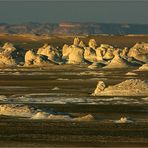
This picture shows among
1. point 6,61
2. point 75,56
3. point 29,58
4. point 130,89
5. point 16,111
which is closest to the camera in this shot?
point 16,111

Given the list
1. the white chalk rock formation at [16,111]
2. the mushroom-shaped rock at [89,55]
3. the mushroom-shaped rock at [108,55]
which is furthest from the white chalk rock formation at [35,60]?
the white chalk rock formation at [16,111]

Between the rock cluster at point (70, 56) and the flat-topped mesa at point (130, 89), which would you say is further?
the rock cluster at point (70, 56)

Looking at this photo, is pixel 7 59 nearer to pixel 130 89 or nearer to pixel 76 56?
pixel 76 56

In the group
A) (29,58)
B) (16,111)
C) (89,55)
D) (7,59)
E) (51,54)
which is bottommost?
(51,54)

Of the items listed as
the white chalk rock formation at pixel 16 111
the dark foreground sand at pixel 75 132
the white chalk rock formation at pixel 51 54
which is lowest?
the white chalk rock formation at pixel 51 54

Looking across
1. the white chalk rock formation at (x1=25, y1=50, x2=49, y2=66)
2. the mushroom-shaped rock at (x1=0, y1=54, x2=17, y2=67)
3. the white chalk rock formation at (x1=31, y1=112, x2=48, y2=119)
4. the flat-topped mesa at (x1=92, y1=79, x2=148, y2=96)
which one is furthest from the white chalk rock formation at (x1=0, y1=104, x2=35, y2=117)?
the mushroom-shaped rock at (x1=0, y1=54, x2=17, y2=67)

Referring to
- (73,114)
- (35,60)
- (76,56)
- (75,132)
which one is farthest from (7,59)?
(75,132)

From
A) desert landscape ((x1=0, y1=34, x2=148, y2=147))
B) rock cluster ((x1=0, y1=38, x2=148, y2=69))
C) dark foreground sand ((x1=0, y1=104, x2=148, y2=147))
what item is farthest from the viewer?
rock cluster ((x1=0, y1=38, x2=148, y2=69))

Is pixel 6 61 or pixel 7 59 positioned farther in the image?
pixel 7 59

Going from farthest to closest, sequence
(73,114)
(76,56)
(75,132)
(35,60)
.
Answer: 1. (76,56)
2. (35,60)
3. (73,114)
4. (75,132)

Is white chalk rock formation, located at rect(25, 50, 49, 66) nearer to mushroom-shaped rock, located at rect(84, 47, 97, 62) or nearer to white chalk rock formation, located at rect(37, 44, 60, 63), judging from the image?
white chalk rock formation, located at rect(37, 44, 60, 63)

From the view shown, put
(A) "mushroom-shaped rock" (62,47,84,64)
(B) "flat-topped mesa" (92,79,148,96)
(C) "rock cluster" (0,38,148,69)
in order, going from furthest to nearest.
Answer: (A) "mushroom-shaped rock" (62,47,84,64)
(C) "rock cluster" (0,38,148,69)
(B) "flat-topped mesa" (92,79,148,96)

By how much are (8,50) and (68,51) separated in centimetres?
1104

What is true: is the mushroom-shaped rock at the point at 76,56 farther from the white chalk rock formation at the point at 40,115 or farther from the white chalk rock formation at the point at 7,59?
the white chalk rock formation at the point at 40,115
